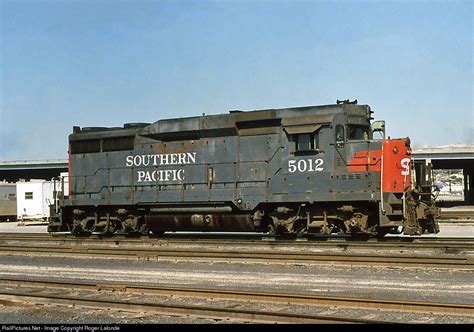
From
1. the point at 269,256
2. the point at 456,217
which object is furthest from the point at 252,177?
the point at 456,217

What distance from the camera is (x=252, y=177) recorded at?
17609mm

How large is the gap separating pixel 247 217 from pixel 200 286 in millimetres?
7372

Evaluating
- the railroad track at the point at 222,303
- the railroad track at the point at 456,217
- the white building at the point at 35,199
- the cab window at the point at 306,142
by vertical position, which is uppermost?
the cab window at the point at 306,142

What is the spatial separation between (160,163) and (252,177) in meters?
3.36

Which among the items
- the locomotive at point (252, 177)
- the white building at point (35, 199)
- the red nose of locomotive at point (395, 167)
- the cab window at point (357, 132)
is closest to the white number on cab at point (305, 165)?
the locomotive at point (252, 177)

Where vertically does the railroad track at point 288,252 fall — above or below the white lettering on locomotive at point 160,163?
below

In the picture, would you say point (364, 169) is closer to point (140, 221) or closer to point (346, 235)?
point (346, 235)

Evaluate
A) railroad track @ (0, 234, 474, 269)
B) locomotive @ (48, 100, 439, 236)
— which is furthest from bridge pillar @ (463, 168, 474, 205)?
railroad track @ (0, 234, 474, 269)

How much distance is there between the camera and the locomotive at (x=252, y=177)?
52.7 feet

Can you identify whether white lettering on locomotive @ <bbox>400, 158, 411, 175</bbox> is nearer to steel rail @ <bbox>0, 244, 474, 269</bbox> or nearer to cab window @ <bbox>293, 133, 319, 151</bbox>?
cab window @ <bbox>293, 133, 319, 151</bbox>

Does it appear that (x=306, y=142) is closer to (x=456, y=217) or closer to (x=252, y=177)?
(x=252, y=177)

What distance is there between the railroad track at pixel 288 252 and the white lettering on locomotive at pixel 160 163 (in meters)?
2.20

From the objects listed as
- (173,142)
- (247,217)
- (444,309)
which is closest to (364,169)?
(247,217)

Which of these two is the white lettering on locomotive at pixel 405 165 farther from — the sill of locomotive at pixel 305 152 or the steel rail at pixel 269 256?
the steel rail at pixel 269 256
